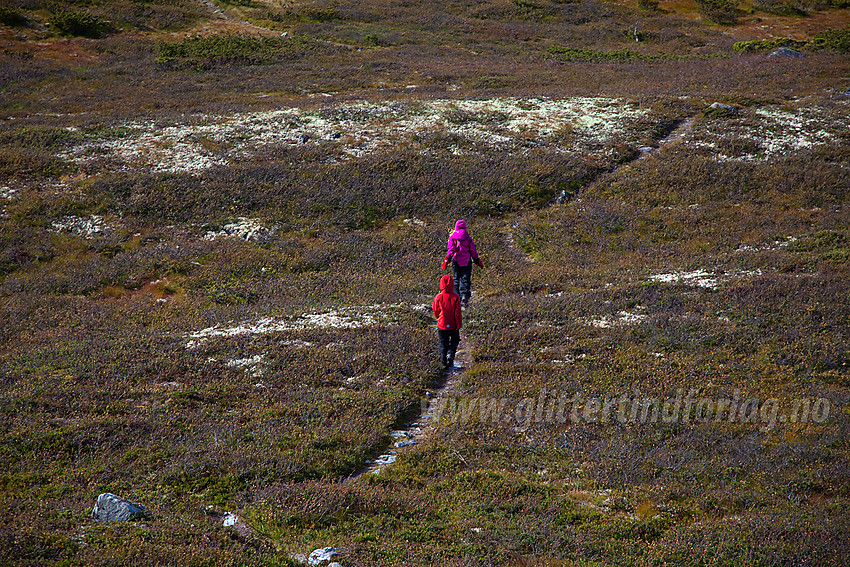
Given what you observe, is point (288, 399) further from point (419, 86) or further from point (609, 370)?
point (419, 86)

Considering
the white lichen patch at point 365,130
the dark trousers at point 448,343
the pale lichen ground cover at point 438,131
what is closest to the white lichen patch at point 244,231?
the pale lichen ground cover at point 438,131

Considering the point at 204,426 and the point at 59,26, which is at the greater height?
the point at 59,26

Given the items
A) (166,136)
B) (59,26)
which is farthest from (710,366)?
(59,26)

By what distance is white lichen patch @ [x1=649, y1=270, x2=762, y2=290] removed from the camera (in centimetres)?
2103

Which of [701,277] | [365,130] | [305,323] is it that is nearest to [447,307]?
[305,323]

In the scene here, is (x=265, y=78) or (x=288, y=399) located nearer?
(x=288, y=399)

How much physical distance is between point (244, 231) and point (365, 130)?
542 inches

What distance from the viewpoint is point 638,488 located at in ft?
34.9

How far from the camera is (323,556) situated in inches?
335

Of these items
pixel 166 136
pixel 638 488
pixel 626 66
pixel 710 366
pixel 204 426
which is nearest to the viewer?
pixel 638 488

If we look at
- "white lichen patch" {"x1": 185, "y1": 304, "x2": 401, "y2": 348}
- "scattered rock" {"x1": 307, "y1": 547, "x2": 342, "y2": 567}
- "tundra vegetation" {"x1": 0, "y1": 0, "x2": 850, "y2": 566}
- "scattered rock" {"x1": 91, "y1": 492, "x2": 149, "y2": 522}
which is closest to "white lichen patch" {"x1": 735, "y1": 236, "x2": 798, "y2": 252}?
"tundra vegetation" {"x1": 0, "y1": 0, "x2": 850, "y2": 566}

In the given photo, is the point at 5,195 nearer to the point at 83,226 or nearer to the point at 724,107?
the point at 83,226

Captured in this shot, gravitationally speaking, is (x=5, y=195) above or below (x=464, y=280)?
above

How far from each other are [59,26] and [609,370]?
3089 inches
